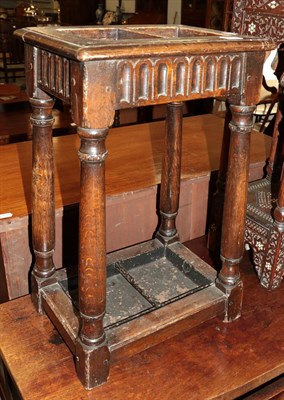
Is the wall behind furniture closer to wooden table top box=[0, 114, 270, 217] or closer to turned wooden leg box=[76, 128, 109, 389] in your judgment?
wooden table top box=[0, 114, 270, 217]

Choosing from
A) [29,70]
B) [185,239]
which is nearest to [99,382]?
[29,70]

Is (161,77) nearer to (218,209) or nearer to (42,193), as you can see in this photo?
(42,193)

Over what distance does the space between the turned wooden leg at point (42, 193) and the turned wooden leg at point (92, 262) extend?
0.75 ft

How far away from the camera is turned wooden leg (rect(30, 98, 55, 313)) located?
3.44ft

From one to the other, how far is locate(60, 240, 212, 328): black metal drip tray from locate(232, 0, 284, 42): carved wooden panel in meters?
0.61

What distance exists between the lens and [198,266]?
51.4 inches

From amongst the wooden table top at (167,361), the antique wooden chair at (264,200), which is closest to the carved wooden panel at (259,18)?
the antique wooden chair at (264,200)

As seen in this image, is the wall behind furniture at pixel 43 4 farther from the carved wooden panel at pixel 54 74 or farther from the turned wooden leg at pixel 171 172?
the carved wooden panel at pixel 54 74

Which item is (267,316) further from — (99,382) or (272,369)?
Result: (99,382)

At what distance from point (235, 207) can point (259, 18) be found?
19.4 inches

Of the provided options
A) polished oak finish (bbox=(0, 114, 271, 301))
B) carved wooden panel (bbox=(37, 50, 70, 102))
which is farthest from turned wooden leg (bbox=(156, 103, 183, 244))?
carved wooden panel (bbox=(37, 50, 70, 102))

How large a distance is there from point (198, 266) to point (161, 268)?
0.11 meters

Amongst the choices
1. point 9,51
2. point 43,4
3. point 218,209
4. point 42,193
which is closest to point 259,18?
point 218,209

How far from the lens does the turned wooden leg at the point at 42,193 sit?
1.05 m
